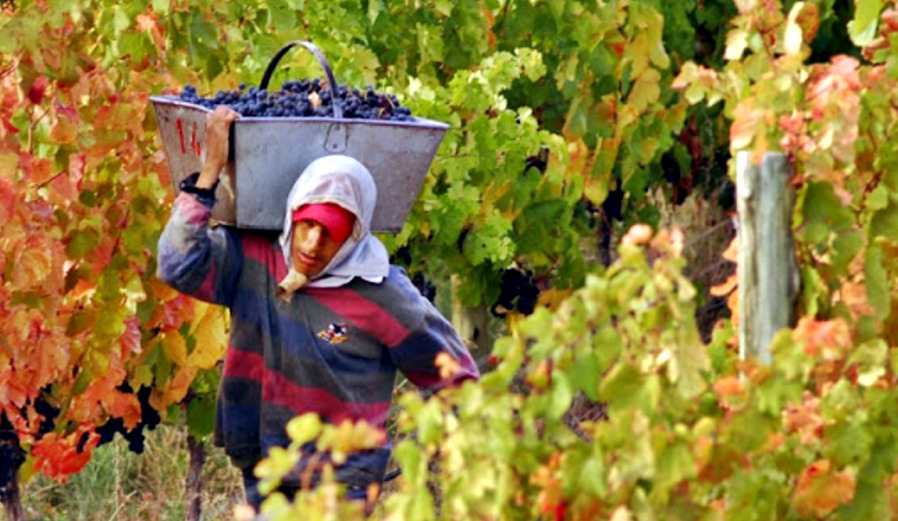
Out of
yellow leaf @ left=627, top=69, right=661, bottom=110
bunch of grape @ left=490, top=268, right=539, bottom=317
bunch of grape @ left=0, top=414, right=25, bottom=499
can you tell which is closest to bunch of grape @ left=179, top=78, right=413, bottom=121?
bunch of grape @ left=0, top=414, right=25, bottom=499

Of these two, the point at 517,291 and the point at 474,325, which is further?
the point at 474,325

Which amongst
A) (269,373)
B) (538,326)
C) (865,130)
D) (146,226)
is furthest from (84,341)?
(538,326)

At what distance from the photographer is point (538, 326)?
9.14 feet

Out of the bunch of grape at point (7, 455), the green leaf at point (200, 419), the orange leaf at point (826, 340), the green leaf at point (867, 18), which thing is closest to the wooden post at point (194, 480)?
the green leaf at point (200, 419)

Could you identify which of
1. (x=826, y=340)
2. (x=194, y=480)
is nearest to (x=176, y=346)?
(x=194, y=480)

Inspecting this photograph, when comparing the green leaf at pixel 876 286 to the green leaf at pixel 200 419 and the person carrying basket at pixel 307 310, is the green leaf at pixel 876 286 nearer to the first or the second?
the person carrying basket at pixel 307 310

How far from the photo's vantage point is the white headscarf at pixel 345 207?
4.14 meters

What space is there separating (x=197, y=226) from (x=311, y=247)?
215mm

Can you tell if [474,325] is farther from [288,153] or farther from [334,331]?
[288,153]

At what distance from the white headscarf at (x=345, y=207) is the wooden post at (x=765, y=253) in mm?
1030

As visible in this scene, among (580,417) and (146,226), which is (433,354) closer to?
(146,226)

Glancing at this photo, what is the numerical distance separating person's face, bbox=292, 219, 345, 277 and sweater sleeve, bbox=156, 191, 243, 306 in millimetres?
153

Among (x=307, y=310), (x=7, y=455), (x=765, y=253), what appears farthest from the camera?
(x=7, y=455)

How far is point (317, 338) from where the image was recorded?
4.30 metres
